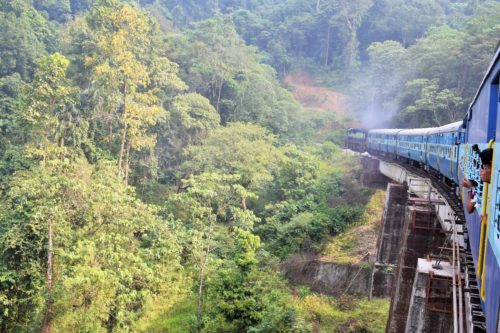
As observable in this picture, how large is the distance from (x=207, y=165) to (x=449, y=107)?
17.2 m

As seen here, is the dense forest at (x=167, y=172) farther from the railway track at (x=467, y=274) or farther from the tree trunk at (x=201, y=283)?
the railway track at (x=467, y=274)

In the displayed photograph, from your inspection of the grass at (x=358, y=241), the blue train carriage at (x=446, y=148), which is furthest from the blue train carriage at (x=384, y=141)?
the blue train carriage at (x=446, y=148)

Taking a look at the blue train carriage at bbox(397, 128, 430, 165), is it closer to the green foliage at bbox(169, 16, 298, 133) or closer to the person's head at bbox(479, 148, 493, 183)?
the person's head at bbox(479, 148, 493, 183)

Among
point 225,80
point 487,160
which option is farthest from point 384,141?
point 487,160

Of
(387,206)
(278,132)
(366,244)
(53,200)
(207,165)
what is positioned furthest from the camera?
(278,132)

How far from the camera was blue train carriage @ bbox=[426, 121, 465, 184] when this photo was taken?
37.3 feet

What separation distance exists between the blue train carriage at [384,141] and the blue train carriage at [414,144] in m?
1.25

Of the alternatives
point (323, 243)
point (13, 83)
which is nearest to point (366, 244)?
point (323, 243)

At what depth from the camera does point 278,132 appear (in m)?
36.6

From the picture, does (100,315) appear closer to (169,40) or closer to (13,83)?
(13,83)

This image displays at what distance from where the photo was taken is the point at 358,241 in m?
21.2

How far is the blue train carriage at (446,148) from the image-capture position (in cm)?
1136

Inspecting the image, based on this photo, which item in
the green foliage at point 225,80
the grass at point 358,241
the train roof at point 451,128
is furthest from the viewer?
the green foliage at point 225,80

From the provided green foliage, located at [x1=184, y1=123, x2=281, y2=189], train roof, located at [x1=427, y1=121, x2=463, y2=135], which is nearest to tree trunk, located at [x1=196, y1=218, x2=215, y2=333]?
green foliage, located at [x1=184, y1=123, x2=281, y2=189]
